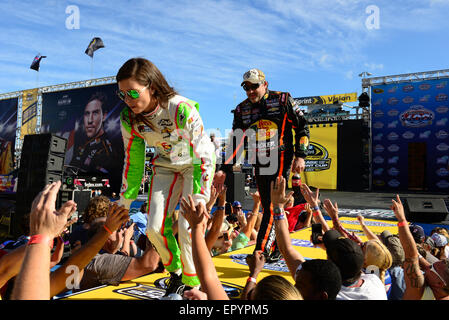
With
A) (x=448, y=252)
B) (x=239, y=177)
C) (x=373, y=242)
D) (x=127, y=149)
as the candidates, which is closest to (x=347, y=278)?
(x=373, y=242)

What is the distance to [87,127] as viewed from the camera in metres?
21.6

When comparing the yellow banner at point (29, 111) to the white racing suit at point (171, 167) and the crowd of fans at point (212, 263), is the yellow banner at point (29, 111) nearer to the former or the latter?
the crowd of fans at point (212, 263)

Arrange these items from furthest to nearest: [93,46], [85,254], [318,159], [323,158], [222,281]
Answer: [93,46] → [318,159] → [323,158] → [222,281] → [85,254]

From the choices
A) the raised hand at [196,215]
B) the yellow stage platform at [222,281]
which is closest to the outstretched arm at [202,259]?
the raised hand at [196,215]

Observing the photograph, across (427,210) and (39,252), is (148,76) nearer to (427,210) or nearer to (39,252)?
(39,252)

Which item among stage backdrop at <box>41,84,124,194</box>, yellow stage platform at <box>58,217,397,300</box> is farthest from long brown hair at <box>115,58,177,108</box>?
stage backdrop at <box>41,84,124,194</box>

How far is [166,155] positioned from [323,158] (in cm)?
1922

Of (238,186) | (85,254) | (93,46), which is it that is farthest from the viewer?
(93,46)

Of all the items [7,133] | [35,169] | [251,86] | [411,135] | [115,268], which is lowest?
[115,268]

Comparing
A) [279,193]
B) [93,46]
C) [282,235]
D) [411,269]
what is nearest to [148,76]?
[279,193]

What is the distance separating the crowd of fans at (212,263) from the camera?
3.89 feet

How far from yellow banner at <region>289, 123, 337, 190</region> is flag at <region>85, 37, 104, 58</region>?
14.7 m

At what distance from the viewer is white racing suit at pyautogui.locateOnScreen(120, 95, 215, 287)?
2418mm

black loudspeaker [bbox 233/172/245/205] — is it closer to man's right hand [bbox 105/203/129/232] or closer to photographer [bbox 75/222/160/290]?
photographer [bbox 75/222/160/290]
